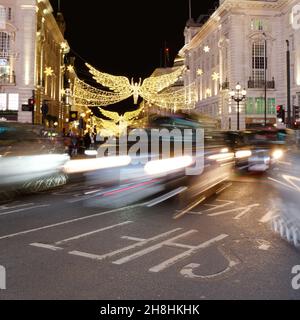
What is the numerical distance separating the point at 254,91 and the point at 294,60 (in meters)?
6.05

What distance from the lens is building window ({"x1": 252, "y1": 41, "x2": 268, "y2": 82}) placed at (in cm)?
5542

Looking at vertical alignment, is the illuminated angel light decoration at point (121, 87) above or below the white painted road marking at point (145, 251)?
above

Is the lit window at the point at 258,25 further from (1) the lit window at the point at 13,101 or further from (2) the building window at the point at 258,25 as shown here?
(1) the lit window at the point at 13,101

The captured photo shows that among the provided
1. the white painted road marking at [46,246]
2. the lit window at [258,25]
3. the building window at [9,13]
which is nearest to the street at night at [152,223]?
the white painted road marking at [46,246]

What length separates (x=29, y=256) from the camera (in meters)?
5.96

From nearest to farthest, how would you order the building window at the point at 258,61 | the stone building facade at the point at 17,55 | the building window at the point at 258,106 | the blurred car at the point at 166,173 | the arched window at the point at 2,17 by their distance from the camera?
the blurred car at the point at 166,173 < the arched window at the point at 2,17 < the stone building facade at the point at 17,55 < the building window at the point at 258,106 < the building window at the point at 258,61

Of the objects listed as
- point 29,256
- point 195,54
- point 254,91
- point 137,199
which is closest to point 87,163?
point 137,199

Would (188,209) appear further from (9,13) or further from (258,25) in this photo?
(258,25)

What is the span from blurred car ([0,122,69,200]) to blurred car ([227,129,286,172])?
8.87 metres

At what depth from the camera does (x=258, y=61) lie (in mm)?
55594

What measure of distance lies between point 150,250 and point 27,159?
6.70 m

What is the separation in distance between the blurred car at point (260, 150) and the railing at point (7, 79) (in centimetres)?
3071

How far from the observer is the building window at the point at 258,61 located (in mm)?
55416

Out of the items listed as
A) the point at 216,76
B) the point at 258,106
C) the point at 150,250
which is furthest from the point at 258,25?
the point at 150,250
